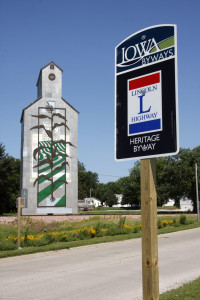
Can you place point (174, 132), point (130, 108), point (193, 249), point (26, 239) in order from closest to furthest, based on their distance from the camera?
point (174, 132), point (130, 108), point (193, 249), point (26, 239)

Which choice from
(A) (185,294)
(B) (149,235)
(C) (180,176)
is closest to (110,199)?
(C) (180,176)

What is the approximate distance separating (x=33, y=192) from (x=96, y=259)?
36574mm

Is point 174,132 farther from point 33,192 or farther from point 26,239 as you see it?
point 33,192

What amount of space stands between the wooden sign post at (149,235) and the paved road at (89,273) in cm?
439

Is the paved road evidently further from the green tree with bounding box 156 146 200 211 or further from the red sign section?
the green tree with bounding box 156 146 200 211

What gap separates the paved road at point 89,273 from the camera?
27.7ft

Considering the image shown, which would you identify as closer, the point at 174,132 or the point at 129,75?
the point at 174,132

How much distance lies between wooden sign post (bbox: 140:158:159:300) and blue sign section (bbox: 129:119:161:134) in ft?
1.18

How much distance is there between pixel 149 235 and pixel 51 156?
47.4 m

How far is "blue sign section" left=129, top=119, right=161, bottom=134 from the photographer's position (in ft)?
13.2

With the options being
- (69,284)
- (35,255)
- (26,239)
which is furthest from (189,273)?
(26,239)

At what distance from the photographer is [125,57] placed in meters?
4.48

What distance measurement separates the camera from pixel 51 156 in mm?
50656

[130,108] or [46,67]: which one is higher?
[46,67]
